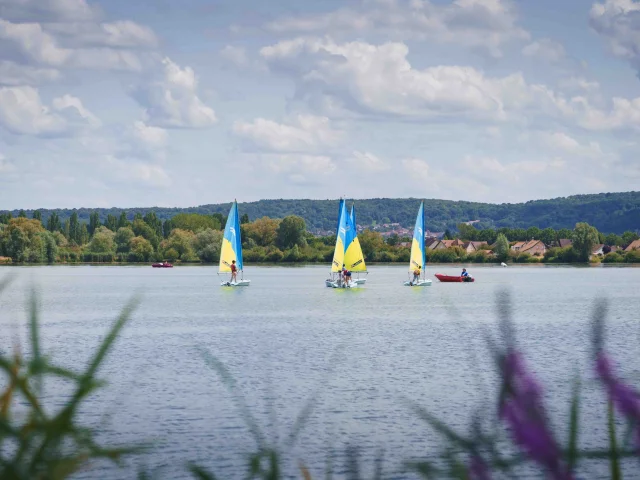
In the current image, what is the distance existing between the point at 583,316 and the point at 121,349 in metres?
26.3

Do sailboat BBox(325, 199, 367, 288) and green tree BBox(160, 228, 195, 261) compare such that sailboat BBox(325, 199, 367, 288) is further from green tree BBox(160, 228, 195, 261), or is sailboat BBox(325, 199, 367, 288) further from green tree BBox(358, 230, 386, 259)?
green tree BBox(358, 230, 386, 259)

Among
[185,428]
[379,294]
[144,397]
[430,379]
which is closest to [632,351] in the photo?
[430,379]

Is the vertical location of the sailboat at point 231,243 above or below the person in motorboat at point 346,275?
above

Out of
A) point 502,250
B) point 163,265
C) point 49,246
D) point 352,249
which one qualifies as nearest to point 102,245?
point 49,246

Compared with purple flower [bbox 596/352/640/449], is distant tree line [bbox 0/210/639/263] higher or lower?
higher

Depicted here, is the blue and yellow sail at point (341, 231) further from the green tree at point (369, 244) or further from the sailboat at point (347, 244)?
the green tree at point (369, 244)

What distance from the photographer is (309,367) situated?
29.4 meters

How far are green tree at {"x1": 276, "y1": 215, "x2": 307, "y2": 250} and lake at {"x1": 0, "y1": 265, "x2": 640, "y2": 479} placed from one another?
291ft

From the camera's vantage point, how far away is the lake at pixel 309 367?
53.9 ft

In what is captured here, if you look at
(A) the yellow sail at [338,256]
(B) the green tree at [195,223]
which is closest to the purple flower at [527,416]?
(A) the yellow sail at [338,256]

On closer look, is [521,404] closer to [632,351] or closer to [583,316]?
[632,351]

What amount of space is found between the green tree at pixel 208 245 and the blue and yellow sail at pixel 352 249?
276 feet

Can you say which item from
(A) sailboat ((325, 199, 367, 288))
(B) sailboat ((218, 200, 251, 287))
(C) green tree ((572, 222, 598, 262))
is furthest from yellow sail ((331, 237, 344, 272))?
(C) green tree ((572, 222, 598, 262))

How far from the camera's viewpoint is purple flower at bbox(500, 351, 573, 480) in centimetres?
127
